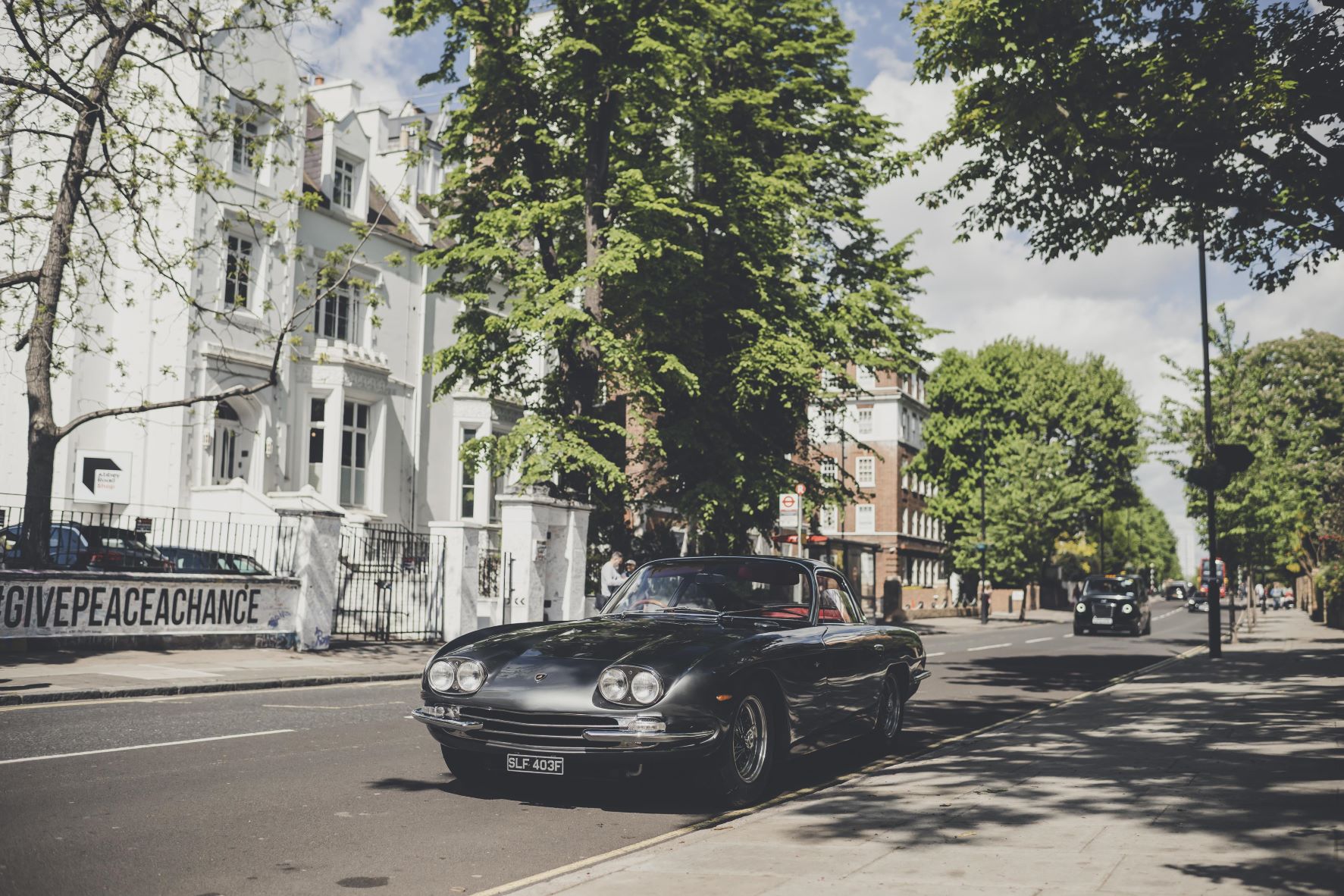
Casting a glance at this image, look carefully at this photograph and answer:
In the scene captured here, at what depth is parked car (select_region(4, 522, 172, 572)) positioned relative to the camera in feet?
55.1

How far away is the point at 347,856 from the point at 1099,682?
1359cm

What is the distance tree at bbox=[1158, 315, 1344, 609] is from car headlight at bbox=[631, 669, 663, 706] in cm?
2564

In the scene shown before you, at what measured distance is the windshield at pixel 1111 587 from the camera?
3406cm

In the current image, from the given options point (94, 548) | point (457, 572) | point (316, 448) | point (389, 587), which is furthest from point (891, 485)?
point (94, 548)

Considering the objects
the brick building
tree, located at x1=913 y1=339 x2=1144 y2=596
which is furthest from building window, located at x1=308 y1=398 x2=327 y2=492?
the brick building

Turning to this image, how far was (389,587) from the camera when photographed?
72.2ft

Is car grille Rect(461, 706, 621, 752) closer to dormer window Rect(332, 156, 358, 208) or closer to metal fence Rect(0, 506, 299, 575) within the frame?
metal fence Rect(0, 506, 299, 575)

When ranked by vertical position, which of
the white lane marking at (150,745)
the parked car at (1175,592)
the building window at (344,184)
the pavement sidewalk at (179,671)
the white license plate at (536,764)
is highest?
the building window at (344,184)

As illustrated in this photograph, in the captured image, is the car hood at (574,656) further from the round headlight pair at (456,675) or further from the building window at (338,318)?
the building window at (338,318)

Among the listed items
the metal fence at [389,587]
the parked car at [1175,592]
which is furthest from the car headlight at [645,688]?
the parked car at [1175,592]

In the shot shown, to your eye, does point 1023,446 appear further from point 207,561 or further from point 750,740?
point 750,740

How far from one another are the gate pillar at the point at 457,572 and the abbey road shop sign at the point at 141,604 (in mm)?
3400

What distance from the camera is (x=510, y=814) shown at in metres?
6.57

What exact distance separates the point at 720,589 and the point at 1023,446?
5308cm
